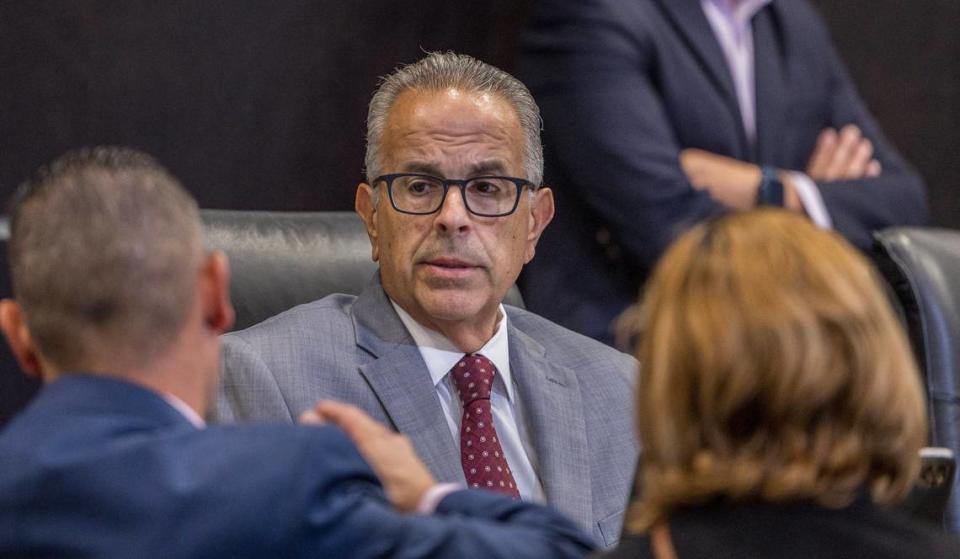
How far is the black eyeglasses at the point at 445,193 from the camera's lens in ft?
7.52

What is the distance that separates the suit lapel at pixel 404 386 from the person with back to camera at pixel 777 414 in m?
0.82

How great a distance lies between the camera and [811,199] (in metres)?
3.04

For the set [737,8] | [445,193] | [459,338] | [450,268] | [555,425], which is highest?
[737,8]

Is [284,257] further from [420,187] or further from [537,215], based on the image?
[537,215]

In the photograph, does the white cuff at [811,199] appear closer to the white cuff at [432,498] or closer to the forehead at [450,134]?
the forehead at [450,134]

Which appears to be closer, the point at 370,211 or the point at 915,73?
the point at 370,211

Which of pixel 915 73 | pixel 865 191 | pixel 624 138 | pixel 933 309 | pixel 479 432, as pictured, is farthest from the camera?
pixel 915 73

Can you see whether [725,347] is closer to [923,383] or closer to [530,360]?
[530,360]

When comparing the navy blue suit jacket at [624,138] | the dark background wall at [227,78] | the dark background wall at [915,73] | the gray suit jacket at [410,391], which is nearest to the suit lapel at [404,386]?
the gray suit jacket at [410,391]

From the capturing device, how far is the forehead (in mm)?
2295

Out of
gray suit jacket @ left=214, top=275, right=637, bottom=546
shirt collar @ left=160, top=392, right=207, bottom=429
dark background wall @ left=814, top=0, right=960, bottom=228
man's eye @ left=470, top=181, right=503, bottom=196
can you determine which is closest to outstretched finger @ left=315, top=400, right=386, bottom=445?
shirt collar @ left=160, top=392, right=207, bottom=429

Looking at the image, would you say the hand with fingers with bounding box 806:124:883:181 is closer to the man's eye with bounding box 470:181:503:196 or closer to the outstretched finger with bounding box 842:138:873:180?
the outstretched finger with bounding box 842:138:873:180

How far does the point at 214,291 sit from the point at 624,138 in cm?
165

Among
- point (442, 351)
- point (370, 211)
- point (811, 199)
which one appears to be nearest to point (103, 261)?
point (442, 351)
